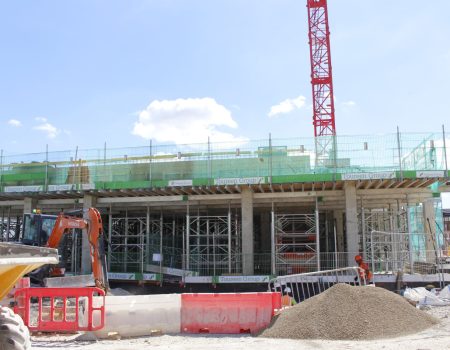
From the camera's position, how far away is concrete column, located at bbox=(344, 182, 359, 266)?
2112 centimetres

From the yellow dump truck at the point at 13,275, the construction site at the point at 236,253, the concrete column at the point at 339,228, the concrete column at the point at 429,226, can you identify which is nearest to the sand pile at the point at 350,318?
the construction site at the point at 236,253

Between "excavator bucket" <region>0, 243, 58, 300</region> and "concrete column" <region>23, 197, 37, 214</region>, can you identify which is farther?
"concrete column" <region>23, 197, 37, 214</region>

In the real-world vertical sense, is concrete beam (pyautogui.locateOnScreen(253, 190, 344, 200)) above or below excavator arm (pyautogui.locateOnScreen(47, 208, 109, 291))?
above

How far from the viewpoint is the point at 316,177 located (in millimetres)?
20828

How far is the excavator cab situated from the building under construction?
4013mm

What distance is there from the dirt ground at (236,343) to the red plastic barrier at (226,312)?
349mm

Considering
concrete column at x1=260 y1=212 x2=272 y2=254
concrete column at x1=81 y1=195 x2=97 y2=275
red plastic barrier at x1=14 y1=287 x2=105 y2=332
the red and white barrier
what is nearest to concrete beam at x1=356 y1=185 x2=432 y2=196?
concrete column at x1=260 y1=212 x2=272 y2=254

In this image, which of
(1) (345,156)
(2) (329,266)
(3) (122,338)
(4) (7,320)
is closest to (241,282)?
(2) (329,266)

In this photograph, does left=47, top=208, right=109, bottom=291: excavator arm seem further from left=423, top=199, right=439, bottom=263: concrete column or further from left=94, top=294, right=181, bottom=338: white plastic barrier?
left=423, top=199, right=439, bottom=263: concrete column

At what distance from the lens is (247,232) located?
72.7 ft

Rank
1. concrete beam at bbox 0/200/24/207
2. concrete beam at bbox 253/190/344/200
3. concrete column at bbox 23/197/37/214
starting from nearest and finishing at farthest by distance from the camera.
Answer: concrete beam at bbox 253/190/344/200 → concrete column at bbox 23/197/37/214 → concrete beam at bbox 0/200/24/207

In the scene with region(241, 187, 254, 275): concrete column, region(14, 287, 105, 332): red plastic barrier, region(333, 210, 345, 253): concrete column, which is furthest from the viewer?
region(333, 210, 345, 253): concrete column

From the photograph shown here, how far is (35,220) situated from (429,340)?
A: 575 inches

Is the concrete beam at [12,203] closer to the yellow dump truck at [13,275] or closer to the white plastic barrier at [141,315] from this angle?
the white plastic barrier at [141,315]
